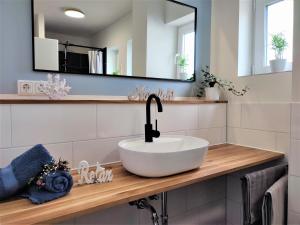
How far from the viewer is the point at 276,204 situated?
117cm

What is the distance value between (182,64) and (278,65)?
2.14ft

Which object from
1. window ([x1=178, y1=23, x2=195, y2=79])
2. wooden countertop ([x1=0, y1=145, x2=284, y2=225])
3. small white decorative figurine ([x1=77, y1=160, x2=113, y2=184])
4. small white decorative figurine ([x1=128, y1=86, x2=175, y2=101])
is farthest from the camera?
window ([x1=178, y1=23, x2=195, y2=79])

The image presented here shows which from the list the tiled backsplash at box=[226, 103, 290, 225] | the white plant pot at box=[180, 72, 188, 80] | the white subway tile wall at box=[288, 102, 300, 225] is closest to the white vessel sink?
the white subway tile wall at box=[288, 102, 300, 225]

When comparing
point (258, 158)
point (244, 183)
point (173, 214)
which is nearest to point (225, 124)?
point (258, 158)

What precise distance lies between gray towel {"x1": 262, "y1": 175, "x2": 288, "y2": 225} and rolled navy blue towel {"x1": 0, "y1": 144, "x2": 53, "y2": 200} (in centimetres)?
105

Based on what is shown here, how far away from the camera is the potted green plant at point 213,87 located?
1700 mm

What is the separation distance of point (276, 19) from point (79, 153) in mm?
1579

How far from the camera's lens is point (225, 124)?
1.75 metres

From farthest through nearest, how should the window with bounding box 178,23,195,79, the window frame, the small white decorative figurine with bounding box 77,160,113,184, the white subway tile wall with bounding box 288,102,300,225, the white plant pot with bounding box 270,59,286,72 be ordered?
the window with bounding box 178,23,195,79 < the window frame < the white plant pot with bounding box 270,59,286,72 < the white subway tile wall with bounding box 288,102,300,225 < the small white decorative figurine with bounding box 77,160,113,184

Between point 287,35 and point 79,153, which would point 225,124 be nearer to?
point 287,35

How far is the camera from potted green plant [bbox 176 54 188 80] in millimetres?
1735

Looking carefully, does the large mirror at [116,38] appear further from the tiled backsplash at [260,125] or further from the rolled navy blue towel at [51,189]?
the rolled navy blue towel at [51,189]

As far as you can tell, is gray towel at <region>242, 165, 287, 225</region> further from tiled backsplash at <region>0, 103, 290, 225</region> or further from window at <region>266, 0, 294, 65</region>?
window at <region>266, 0, 294, 65</region>

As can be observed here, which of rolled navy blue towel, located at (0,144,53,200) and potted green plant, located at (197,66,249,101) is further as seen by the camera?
potted green plant, located at (197,66,249,101)
